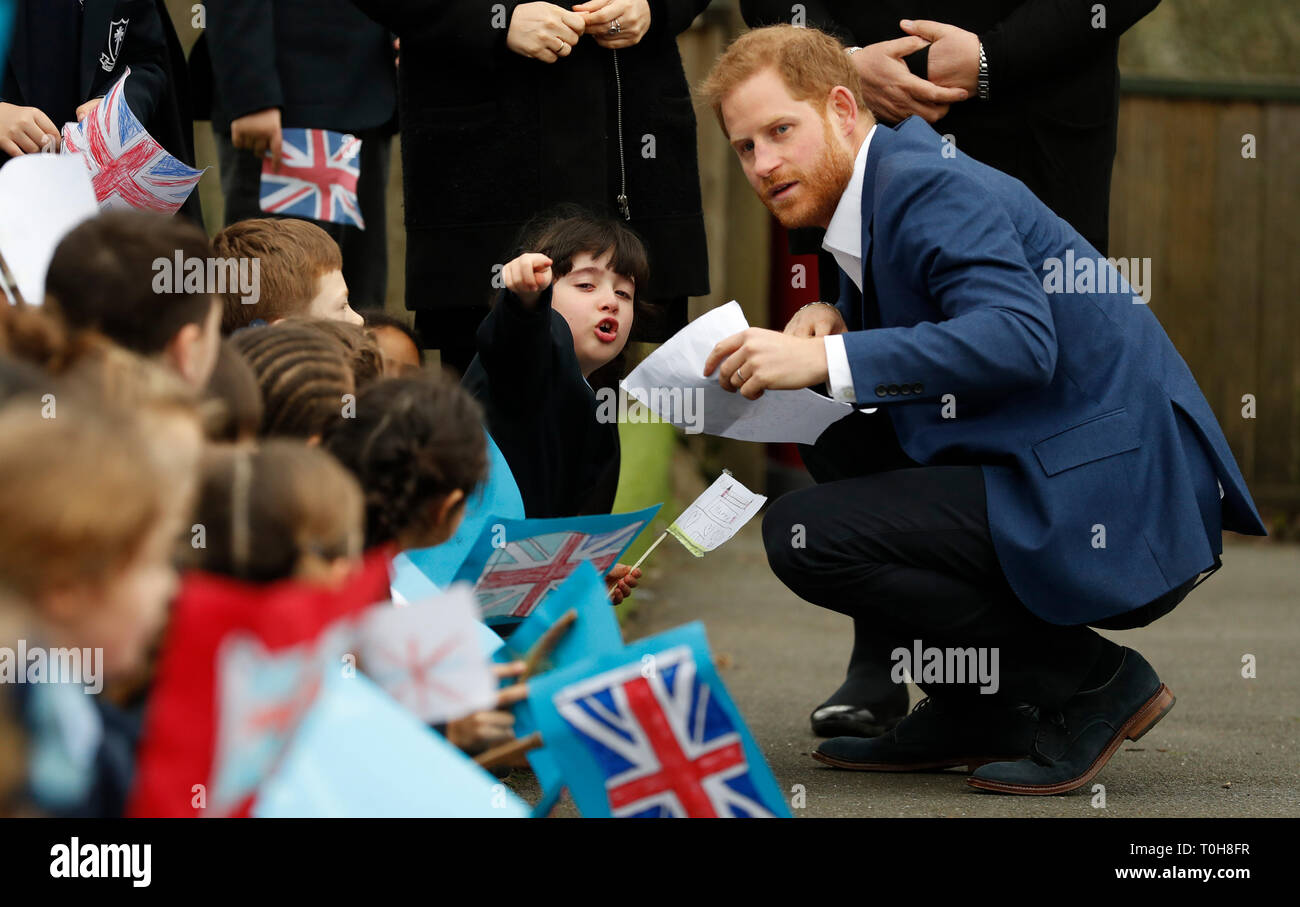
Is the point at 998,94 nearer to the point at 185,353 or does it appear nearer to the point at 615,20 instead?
the point at 615,20

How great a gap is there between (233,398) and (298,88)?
2.26 metres

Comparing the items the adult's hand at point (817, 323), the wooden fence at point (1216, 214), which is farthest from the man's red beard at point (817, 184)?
the wooden fence at point (1216, 214)

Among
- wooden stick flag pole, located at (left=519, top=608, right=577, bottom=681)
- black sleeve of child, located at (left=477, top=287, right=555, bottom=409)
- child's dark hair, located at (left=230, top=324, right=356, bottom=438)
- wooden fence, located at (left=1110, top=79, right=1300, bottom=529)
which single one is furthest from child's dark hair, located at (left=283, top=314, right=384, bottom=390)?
wooden fence, located at (left=1110, top=79, right=1300, bottom=529)

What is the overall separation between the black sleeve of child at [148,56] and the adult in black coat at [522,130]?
0.44m

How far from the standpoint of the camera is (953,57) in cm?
341

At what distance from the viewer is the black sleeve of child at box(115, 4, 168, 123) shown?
3334 mm

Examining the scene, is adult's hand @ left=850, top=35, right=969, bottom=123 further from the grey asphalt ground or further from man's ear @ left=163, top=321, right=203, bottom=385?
man's ear @ left=163, top=321, right=203, bottom=385

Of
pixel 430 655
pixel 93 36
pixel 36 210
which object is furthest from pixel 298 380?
pixel 93 36

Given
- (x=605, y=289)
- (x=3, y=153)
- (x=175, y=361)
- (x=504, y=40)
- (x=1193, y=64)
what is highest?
(x=1193, y=64)

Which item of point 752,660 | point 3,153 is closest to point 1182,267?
point 752,660

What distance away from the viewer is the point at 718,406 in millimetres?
2881

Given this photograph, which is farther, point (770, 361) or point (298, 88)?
point (298, 88)

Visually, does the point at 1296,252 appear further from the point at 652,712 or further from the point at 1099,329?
the point at 652,712

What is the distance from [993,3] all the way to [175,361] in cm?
223
